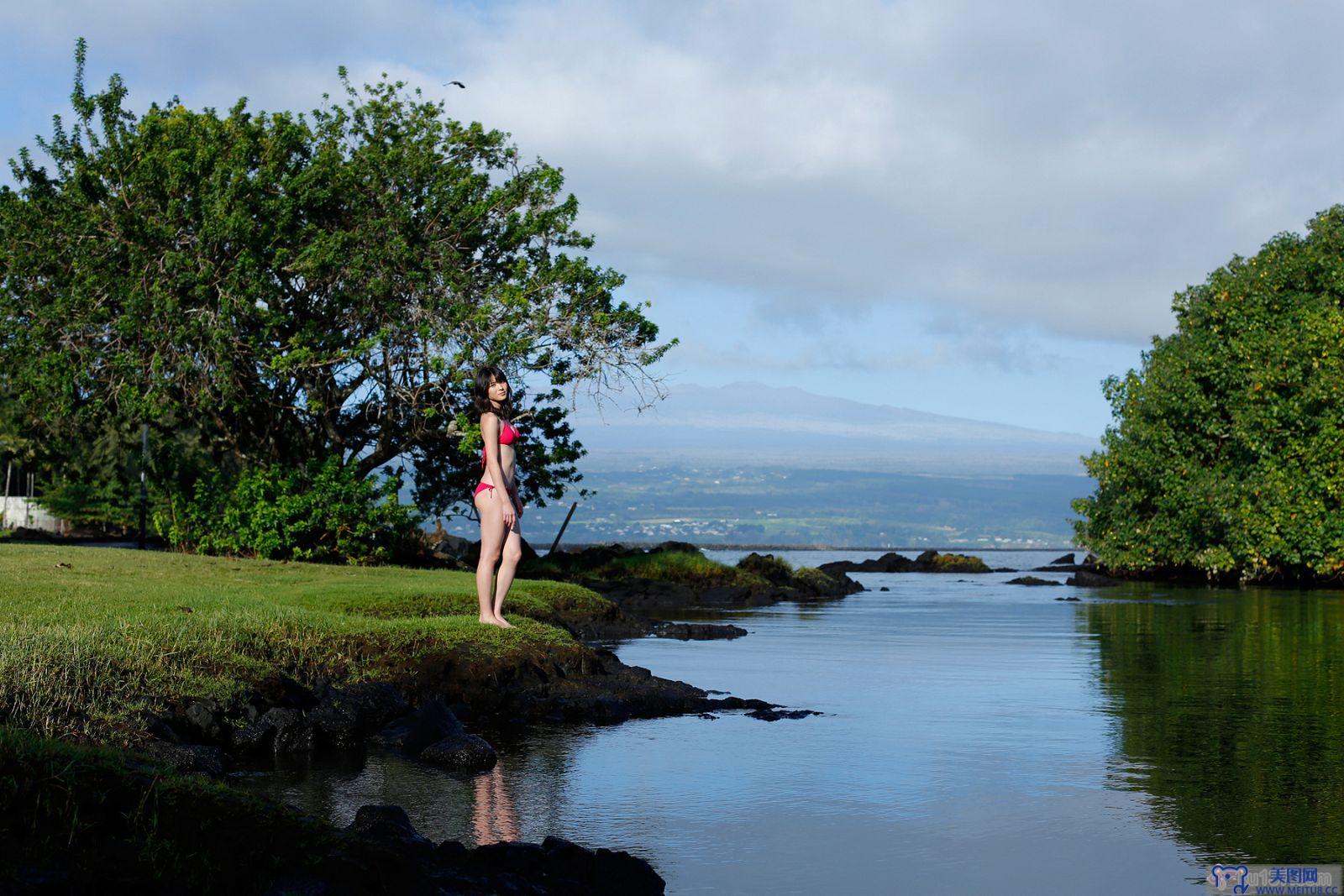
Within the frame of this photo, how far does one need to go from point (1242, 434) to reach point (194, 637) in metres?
35.3

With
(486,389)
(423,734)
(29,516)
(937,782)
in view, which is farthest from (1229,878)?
(29,516)

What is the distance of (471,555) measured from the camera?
35.2 m

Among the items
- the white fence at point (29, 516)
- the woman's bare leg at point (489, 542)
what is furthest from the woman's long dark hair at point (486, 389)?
the white fence at point (29, 516)

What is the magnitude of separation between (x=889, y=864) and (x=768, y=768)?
2.59 meters

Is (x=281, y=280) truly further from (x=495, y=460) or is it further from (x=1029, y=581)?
(x=1029, y=581)

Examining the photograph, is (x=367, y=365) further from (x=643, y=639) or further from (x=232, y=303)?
(x=643, y=639)

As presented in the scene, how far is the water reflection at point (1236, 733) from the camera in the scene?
7207mm

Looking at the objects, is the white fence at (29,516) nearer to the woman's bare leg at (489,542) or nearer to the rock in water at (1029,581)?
the rock in water at (1029,581)

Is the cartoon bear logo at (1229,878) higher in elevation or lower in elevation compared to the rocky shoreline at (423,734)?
lower

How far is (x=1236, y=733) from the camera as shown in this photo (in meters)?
10.4

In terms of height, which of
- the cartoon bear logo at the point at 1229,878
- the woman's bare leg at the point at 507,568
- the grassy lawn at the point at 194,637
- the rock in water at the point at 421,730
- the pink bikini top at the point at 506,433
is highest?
the pink bikini top at the point at 506,433

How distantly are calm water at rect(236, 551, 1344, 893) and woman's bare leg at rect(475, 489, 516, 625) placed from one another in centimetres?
243

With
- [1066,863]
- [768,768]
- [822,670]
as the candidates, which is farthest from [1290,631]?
[1066,863]

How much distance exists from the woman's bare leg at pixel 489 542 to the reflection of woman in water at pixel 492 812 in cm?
526
